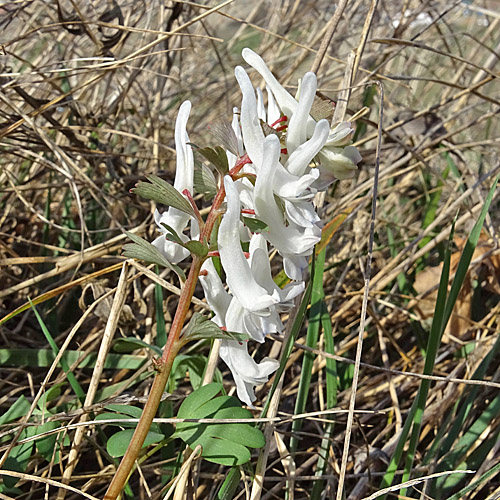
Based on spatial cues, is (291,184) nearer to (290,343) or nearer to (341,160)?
(341,160)

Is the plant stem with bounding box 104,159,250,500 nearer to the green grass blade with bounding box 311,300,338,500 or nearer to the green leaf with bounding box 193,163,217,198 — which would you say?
the green leaf with bounding box 193,163,217,198

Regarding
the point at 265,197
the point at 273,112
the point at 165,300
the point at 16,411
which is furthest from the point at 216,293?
the point at 165,300

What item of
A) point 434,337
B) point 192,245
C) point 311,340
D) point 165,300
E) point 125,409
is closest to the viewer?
point 192,245

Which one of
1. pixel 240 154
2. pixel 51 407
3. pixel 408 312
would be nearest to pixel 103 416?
pixel 51 407

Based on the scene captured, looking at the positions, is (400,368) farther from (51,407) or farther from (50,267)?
(50,267)

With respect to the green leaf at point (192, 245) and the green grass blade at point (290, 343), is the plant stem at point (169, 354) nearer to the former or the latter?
the green leaf at point (192, 245)

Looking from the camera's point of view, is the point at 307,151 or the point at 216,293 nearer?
the point at 307,151

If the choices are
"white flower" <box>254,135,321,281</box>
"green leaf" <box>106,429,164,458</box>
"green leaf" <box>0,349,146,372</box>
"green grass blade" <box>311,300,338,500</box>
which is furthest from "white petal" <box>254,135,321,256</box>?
"green leaf" <box>0,349,146,372</box>

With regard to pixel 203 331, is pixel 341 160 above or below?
above
